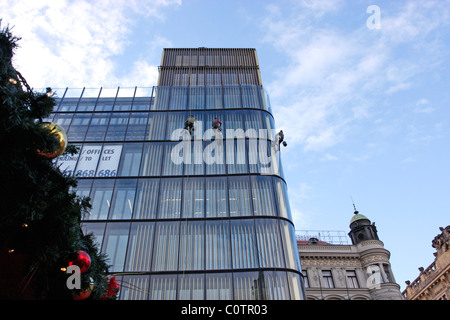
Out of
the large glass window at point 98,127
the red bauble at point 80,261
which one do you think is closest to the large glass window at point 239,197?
the large glass window at point 98,127

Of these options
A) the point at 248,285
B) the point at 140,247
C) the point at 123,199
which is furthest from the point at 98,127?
the point at 248,285

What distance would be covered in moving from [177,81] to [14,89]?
18957 mm

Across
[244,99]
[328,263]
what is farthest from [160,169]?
[328,263]

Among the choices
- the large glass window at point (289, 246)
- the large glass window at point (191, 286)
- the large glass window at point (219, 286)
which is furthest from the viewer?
the large glass window at point (289, 246)

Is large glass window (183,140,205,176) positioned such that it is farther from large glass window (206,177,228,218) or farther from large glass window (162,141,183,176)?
large glass window (206,177,228,218)

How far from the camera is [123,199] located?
1670cm

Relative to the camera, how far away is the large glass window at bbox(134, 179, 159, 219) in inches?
630

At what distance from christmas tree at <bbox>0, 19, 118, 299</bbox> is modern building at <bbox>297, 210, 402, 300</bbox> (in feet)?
86.7

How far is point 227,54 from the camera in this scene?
25.4 meters

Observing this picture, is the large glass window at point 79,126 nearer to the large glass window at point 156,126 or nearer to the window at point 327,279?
the large glass window at point 156,126

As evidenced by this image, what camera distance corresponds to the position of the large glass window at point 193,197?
15977 millimetres

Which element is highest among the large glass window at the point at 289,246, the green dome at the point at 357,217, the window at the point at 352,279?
the green dome at the point at 357,217

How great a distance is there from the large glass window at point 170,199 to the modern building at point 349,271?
59.4 feet
